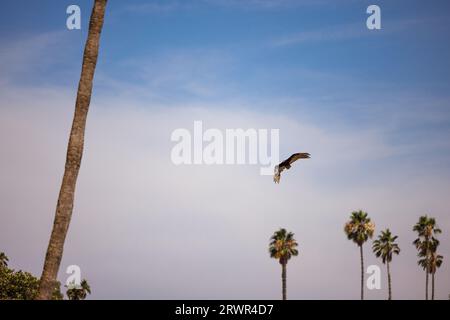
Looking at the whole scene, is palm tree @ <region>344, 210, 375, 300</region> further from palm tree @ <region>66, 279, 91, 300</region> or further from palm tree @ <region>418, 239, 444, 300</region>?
palm tree @ <region>66, 279, 91, 300</region>

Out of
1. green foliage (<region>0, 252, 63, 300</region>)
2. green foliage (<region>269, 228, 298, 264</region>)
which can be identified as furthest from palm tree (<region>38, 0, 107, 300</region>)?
green foliage (<region>269, 228, 298, 264</region>)

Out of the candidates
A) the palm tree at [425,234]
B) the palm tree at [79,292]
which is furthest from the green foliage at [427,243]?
the palm tree at [79,292]

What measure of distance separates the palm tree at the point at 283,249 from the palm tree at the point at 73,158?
2617 inches

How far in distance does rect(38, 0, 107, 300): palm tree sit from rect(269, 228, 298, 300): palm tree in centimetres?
6648

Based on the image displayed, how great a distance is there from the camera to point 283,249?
79.6m

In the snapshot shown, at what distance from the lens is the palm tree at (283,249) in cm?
7962

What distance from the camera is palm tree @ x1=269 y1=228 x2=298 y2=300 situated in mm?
79625

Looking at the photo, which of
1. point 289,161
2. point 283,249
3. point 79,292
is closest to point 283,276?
point 283,249

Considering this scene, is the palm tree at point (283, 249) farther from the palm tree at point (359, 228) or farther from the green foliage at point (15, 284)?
the green foliage at point (15, 284)

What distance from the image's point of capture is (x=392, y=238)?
8806 centimetres

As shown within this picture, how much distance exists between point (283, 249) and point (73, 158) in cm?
6730
